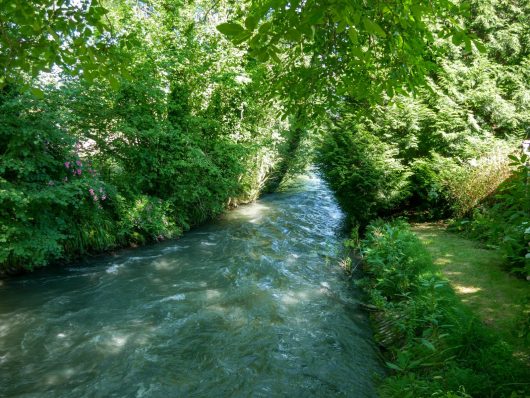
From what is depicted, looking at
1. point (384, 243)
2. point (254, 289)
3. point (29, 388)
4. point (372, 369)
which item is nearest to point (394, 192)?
point (384, 243)

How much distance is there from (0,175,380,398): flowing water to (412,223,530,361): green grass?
162 centimetres

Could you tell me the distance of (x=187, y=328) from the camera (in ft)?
17.9

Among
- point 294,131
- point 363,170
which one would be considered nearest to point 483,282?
point 363,170

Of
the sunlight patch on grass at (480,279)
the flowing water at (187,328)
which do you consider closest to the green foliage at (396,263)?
the sunlight patch on grass at (480,279)

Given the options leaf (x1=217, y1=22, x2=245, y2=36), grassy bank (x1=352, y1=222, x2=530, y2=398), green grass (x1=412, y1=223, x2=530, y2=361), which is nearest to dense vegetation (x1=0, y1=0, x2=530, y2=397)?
grassy bank (x1=352, y1=222, x2=530, y2=398)

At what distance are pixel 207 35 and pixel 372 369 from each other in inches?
362

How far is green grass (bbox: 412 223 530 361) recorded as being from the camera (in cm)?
448

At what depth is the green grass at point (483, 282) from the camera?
4477 mm

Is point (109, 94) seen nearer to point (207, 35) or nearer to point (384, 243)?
point (207, 35)

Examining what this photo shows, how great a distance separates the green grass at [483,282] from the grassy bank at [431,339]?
17cm

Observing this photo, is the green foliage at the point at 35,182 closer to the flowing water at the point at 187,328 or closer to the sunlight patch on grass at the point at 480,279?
the flowing water at the point at 187,328

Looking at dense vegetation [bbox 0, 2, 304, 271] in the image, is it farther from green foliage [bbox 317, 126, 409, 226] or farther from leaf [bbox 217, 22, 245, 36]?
leaf [bbox 217, 22, 245, 36]

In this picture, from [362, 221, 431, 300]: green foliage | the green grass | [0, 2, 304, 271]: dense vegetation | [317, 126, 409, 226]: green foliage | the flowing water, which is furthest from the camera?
[317, 126, 409, 226]: green foliage

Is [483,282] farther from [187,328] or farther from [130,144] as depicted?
[130,144]
